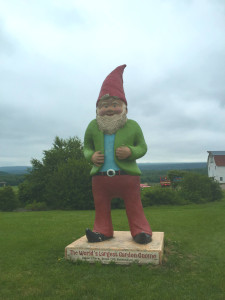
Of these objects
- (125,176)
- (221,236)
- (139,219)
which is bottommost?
(221,236)

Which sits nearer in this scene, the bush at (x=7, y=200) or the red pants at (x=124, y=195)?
the red pants at (x=124, y=195)

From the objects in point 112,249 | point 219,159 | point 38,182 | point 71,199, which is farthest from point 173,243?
point 219,159

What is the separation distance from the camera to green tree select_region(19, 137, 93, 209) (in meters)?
16.9

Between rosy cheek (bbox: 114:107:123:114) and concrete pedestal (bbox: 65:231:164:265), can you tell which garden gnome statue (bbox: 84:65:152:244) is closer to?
rosy cheek (bbox: 114:107:123:114)

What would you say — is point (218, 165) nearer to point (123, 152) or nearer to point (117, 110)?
point (117, 110)

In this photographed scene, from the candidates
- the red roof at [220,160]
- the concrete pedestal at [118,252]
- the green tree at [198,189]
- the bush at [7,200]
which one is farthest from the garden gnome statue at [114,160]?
the red roof at [220,160]

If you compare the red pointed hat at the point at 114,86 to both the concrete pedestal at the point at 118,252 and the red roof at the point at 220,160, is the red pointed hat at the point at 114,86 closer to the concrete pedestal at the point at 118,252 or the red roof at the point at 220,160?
the concrete pedestal at the point at 118,252

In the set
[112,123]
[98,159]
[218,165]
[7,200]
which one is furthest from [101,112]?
[218,165]

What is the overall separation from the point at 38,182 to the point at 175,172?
10.6 metres

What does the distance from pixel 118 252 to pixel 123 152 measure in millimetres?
1627

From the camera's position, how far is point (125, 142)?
5.11m

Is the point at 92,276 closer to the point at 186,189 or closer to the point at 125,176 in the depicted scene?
the point at 125,176

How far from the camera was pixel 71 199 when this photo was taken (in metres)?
16.9

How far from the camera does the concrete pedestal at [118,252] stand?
4488 millimetres
